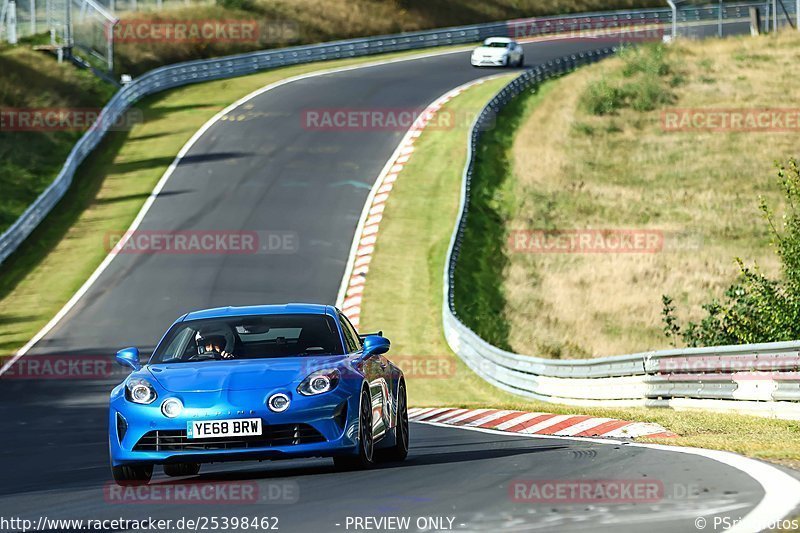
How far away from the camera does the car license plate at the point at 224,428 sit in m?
10.2

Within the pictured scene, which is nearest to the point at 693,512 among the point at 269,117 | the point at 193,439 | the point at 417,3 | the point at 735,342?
the point at 193,439

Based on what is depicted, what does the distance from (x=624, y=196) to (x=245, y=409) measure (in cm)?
3589

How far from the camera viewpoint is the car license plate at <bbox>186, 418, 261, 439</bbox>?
10.2 meters

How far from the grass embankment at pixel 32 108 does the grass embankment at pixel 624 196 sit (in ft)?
44.1

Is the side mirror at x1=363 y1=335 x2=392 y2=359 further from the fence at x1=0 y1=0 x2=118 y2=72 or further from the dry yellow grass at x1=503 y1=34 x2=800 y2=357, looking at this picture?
the fence at x1=0 y1=0 x2=118 y2=72

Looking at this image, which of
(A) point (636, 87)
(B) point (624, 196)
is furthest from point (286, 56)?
(B) point (624, 196)

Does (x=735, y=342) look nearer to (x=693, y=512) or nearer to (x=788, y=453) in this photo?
(x=788, y=453)

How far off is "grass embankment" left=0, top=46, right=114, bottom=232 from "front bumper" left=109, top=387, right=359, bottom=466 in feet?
97.2

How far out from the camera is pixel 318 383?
414 inches

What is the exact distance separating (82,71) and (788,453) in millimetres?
46107

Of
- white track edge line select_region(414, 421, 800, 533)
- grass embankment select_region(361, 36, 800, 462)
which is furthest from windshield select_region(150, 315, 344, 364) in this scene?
grass embankment select_region(361, 36, 800, 462)

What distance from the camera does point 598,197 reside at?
1752 inches
